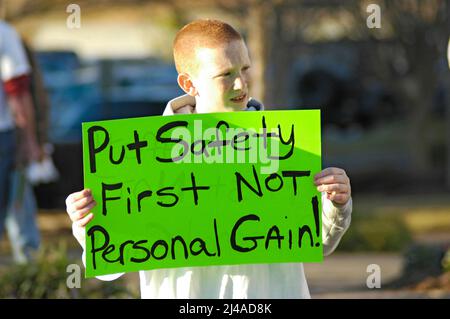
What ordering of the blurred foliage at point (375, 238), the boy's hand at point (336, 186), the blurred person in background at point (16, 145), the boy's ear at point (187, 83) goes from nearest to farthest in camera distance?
1. the boy's hand at point (336, 186)
2. the boy's ear at point (187, 83)
3. the blurred person in background at point (16, 145)
4. the blurred foliage at point (375, 238)

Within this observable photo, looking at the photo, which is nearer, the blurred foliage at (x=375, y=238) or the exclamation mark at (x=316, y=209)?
the exclamation mark at (x=316, y=209)

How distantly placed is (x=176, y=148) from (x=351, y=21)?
1254 cm

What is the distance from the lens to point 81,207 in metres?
4.26

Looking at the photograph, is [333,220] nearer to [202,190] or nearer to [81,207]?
[202,190]

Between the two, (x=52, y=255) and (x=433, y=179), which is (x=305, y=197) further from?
(x=433, y=179)

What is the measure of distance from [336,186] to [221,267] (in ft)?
1.60

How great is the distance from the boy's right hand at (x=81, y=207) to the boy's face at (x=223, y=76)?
479 millimetres

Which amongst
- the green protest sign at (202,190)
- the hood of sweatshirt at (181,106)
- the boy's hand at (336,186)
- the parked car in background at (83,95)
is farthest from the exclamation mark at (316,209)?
the parked car in background at (83,95)

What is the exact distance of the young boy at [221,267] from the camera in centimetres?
425

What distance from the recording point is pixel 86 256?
4379 millimetres

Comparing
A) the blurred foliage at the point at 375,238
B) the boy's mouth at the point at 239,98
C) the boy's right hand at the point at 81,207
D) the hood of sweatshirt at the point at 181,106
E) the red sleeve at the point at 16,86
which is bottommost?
the blurred foliage at the point at 375,238

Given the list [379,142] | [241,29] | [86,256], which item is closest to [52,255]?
[86,256]

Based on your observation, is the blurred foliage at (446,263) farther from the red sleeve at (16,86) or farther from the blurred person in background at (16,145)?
the red sleeve at (16,86)

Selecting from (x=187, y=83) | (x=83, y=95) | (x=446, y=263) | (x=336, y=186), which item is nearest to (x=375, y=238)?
(x=446, y=263)
